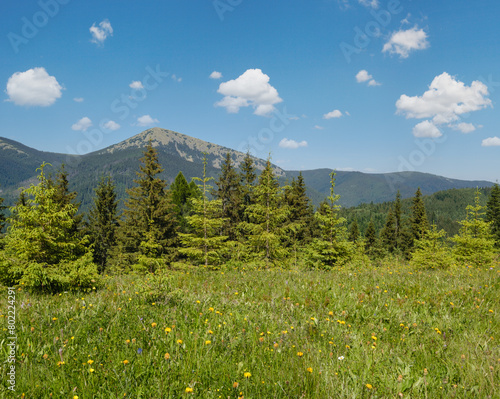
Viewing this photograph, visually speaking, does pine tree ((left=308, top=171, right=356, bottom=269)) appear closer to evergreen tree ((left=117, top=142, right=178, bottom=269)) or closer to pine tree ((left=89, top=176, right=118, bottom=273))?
evergreen tree ((left=117, top=142, right=178, bottom=269))

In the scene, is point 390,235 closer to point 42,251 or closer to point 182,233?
point 182,233

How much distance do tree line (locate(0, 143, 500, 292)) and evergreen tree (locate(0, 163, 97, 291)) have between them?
0.03 metres

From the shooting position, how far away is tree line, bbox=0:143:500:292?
7934mm

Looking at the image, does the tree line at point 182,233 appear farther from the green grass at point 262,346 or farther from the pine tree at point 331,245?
the green grass at point 262,346

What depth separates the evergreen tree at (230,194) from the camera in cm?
3222

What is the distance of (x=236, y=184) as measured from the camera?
33781mm

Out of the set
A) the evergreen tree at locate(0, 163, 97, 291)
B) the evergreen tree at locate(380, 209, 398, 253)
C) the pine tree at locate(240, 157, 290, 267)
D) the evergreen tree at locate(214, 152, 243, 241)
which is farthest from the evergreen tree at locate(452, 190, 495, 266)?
the evergreen tree at locate(380, 209, 398, 253)

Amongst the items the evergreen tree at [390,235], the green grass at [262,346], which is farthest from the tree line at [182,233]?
the evergreen tree at [390,235]

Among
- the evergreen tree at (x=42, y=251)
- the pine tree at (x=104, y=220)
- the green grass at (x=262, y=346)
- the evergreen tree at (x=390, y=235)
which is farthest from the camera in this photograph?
the evergreen tree at (x=390, y=235)

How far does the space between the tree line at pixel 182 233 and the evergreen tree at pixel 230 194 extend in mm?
127

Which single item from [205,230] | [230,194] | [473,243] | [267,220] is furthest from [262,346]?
[230,194]

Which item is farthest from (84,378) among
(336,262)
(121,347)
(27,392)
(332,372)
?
(336,262)

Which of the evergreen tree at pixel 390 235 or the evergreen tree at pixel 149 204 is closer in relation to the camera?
the evergreen tree at pixel 149 204

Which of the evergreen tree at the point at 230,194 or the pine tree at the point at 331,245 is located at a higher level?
the evergreen tree at the point at 230,194
